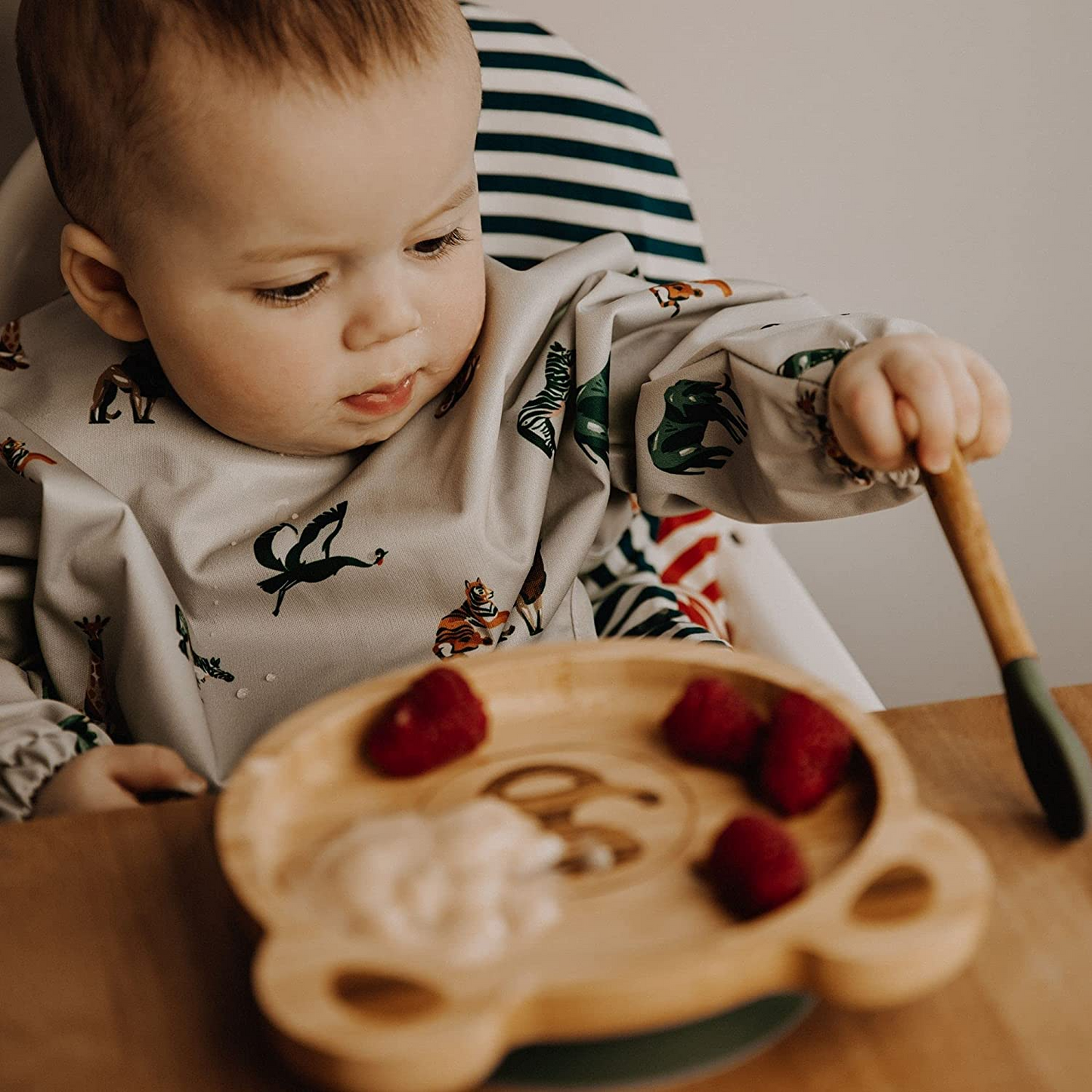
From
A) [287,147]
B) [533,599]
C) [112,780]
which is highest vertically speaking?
[287,147]

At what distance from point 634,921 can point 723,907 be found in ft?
0.10

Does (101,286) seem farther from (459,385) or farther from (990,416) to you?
(990,416)

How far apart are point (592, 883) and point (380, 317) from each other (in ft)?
1.33

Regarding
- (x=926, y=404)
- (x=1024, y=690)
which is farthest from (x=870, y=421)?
(x=1024, y=690)

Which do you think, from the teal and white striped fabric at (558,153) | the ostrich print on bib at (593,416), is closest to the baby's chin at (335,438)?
the ostrich print on bib at (593,416)

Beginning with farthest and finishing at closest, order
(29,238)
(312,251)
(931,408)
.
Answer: (29,238)
(312,251)
(931,408)

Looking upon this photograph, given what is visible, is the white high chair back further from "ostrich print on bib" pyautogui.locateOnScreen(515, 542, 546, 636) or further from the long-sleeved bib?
"ostrich print on bib" pyautogui.locateOnScreen(515, 542, 546, 636)

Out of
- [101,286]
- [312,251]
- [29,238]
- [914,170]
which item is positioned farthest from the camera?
[914,170]

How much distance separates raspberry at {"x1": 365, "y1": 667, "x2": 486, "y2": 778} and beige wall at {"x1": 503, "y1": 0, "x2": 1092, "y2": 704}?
820mm

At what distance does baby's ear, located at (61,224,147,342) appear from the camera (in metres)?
0.79

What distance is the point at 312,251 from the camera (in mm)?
708

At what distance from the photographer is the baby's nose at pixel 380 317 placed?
73 centimetres

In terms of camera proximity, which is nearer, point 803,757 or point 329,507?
point 803,757

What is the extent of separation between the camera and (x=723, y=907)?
42 cm
